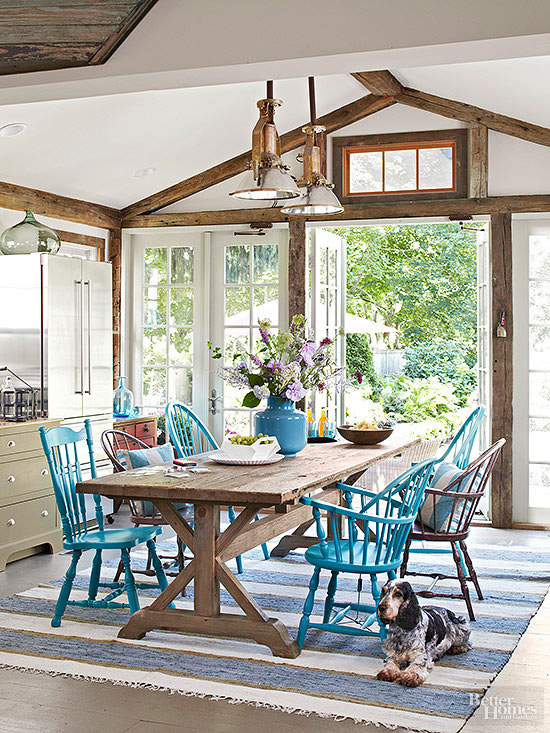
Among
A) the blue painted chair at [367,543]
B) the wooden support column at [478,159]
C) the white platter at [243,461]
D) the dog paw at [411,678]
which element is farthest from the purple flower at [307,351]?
the wooden support column at [478,159]

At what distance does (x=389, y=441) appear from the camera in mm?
5605

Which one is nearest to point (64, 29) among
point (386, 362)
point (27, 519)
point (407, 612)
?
point (407, 612)

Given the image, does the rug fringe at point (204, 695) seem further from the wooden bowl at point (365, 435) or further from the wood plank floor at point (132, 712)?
the wooden bowl at point (365, 435)

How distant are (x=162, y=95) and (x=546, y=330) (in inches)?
131

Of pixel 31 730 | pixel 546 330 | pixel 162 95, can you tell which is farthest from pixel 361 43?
pixel 546 330

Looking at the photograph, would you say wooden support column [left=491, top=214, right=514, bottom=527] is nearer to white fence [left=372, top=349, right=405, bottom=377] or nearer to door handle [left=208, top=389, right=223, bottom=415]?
door handle [left=208, top=389, right=223, bottom=415]

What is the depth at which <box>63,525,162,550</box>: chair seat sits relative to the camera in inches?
165

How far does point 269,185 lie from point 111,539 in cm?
188

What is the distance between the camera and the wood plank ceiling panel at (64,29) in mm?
2762

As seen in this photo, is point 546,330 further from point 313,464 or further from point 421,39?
point 421,39

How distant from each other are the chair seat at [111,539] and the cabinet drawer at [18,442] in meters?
1.23

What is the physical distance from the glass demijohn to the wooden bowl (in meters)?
2.49

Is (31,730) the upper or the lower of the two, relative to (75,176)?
lower

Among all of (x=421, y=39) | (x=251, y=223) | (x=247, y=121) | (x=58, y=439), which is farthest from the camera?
(x=251, y=223)
